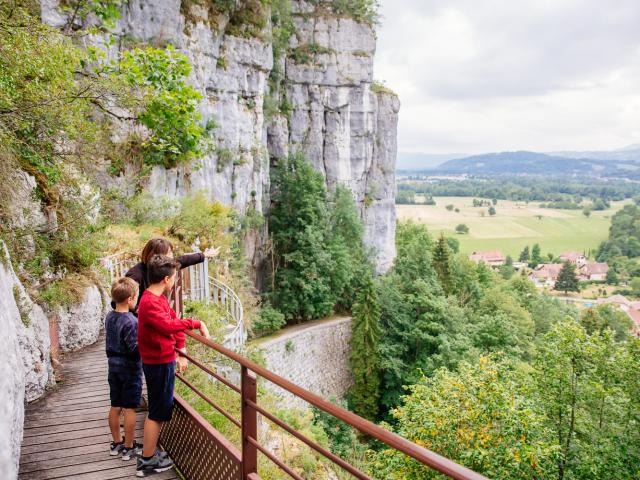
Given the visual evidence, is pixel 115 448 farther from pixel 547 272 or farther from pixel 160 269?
pixel 547 272

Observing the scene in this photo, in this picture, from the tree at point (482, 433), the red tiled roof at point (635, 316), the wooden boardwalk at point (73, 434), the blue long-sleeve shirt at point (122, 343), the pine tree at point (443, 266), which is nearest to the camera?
the wooden boardwalk at point (73, 434)

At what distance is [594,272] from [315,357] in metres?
72.2

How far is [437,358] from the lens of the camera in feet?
63.8

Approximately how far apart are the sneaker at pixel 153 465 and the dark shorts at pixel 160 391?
0.38 meters

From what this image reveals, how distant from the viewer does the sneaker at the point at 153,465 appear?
10.7 ft

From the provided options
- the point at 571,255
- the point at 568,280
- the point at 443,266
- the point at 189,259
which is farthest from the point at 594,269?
the point at 189,259

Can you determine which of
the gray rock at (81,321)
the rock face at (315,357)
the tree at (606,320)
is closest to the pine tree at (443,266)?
the rock face at (315,357)

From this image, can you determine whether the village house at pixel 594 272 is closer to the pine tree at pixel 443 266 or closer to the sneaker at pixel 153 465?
the pine tree at pixel 443 266

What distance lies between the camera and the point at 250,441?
2.46 m

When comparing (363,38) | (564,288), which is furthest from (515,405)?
(564,288)

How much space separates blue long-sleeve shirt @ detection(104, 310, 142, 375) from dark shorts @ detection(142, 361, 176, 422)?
Result: 0.37m

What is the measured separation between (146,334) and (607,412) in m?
12.0

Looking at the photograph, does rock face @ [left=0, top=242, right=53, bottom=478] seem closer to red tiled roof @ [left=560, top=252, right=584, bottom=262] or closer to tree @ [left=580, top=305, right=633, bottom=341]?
tree @ [left=580, top=305, right=633, bottom=341]

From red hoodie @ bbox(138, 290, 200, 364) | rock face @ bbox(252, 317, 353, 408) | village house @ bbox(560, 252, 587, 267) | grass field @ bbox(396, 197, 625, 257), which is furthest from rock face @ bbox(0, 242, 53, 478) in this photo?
village house @ bbox(560, 252, 587, 267)
